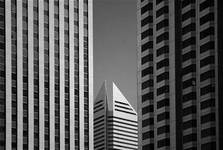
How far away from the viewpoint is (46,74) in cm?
18712

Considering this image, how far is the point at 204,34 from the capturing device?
151 metres

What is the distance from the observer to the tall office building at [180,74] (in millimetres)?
147875

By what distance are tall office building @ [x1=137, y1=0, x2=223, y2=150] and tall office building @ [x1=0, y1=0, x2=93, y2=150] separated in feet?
82.0

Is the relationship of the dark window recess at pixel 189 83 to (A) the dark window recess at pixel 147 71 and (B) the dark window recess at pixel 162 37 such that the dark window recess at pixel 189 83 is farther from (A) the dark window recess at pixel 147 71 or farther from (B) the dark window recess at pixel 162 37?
(B) the dark window recess at pixel 162 37

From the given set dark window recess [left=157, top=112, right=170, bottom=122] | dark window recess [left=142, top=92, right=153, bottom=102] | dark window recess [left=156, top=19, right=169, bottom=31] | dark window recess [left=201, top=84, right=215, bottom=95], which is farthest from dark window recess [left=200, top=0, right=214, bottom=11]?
dark window recess [left=157, top=112, right=170, bottom=122]

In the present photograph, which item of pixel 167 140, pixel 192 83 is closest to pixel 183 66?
pixel 192 83

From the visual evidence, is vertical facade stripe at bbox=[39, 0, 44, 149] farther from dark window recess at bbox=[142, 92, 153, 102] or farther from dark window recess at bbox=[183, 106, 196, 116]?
dark window recess at bbox=[183, 106, 196, 116]

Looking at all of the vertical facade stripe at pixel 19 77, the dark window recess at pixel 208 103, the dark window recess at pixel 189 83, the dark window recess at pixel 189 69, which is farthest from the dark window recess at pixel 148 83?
the vertical facade stripe at pixel 19 77

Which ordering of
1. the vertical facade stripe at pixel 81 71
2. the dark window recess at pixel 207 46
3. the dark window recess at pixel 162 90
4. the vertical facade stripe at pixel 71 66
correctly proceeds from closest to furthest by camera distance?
1. the dark window recess at pixel 207 46
2. the dark window recess at pixel 162 90
3. the vertical facade stripe at pixel 71 66
4. the vertical facade stripe at pixel 81 71

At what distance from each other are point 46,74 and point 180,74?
4227 centimetres

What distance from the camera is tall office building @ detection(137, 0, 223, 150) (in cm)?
14788

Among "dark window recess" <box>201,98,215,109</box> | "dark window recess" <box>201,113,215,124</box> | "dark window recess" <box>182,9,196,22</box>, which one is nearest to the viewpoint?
"dark window recess" <box>201,113,215,124</box>

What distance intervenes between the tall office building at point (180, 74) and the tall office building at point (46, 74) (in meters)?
25.0

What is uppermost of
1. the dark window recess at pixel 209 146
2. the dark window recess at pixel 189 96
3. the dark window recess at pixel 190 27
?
the dark window recess at pixel 190 27
